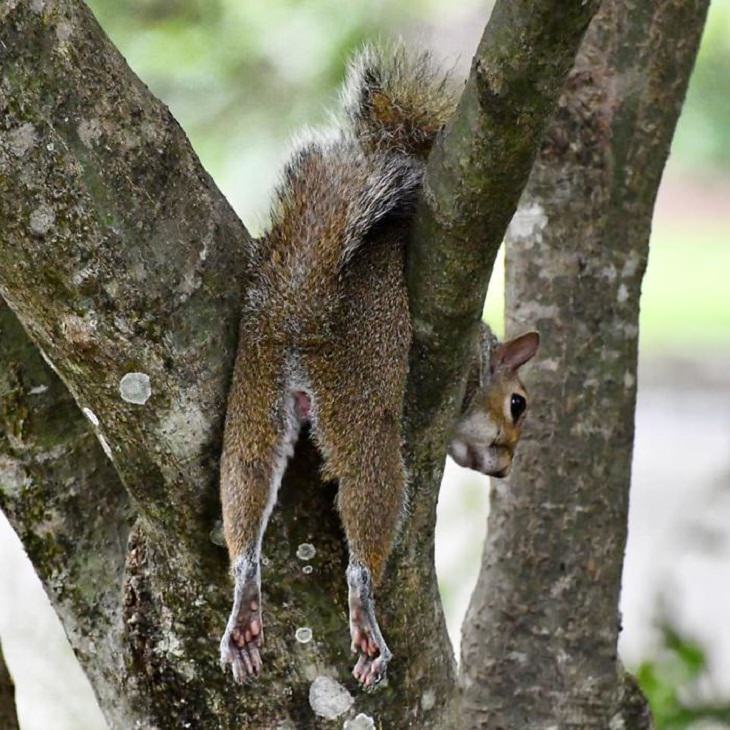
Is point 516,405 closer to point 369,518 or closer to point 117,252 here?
point 369,518

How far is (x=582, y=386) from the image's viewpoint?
2.06 m

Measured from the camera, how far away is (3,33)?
131cm

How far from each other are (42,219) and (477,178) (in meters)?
0.46

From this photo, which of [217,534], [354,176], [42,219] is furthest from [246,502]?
[354,176]

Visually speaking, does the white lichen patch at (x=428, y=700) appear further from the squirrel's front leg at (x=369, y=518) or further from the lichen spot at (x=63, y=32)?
the lichen spot at (x=63, y=32)

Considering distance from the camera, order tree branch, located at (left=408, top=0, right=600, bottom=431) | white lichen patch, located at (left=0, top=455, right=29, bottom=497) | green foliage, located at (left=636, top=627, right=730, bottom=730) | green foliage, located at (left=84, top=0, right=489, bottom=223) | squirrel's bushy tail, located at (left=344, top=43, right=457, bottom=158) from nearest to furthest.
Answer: tree branch, located at (left=408, top=0, right=600, bottom=431)
white lichen patch, located at (left=0, top=455, right=29, bottom=497)
squirrel's bushy tail, located at (left=344, top=43, right=457, bottom=158)
green foliage, located at (left=636, top=627, right=730, bottom=730)
green foliage, located at (left=84, top=0, right=489, bottom=223)

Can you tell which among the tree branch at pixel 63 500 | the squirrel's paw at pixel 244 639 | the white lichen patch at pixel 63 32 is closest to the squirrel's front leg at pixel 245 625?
the squirrel's paw at pixel 244 639

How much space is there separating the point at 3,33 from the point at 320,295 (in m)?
0.57

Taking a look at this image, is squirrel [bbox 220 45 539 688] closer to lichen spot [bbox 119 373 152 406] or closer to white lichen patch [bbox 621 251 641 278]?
lichen spot [bbox 119 373 152 406]

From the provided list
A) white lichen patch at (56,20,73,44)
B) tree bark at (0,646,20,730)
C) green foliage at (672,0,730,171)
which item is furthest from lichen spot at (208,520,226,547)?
green foliage at (672,0,730,171)

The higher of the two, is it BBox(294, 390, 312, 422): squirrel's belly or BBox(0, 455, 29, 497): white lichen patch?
BBox(0, 455, 29, 497): white lichen patch

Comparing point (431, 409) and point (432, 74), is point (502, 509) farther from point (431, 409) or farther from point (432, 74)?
point (432, 74)

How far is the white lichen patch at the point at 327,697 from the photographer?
1.53 meters

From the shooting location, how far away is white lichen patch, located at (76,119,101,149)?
1360 mm
